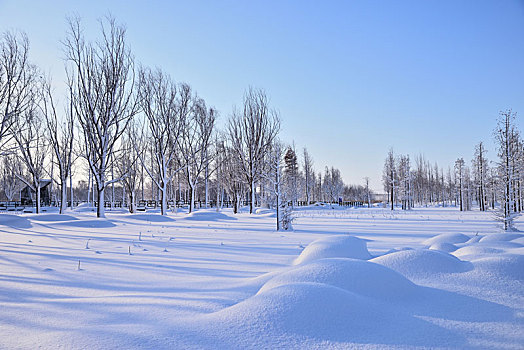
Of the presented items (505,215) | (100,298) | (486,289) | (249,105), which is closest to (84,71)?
(249,105)

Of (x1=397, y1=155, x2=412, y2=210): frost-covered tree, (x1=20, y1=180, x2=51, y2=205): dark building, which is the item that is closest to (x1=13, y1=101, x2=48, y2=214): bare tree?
(x1=20, y1=180, x2=51, y2=205): dark building

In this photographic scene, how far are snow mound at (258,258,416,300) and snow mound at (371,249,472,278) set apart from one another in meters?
0.92

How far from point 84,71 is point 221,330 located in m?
21.0

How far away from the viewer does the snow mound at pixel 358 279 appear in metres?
3.92

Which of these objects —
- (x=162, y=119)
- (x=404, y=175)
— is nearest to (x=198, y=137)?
(x=162, y=119)

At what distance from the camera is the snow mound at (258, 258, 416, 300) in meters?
3.92

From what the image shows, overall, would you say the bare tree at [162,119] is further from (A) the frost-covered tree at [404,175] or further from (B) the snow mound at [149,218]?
(A) the frost-covered tree at [404,175]

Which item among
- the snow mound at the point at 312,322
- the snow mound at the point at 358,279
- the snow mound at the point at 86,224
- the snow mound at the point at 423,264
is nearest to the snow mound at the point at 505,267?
the snow mound at the point at 423,264

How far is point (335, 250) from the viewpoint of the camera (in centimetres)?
677

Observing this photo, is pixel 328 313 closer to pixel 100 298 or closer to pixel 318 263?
pixel 318 263

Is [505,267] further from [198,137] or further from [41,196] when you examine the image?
[41,196]

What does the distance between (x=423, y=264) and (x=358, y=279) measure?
1.62 metres

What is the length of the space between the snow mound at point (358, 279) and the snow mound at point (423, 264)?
92 centimetres

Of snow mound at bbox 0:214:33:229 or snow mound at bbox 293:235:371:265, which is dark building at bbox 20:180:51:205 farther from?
snow mound at bbox 293:235:371:265
